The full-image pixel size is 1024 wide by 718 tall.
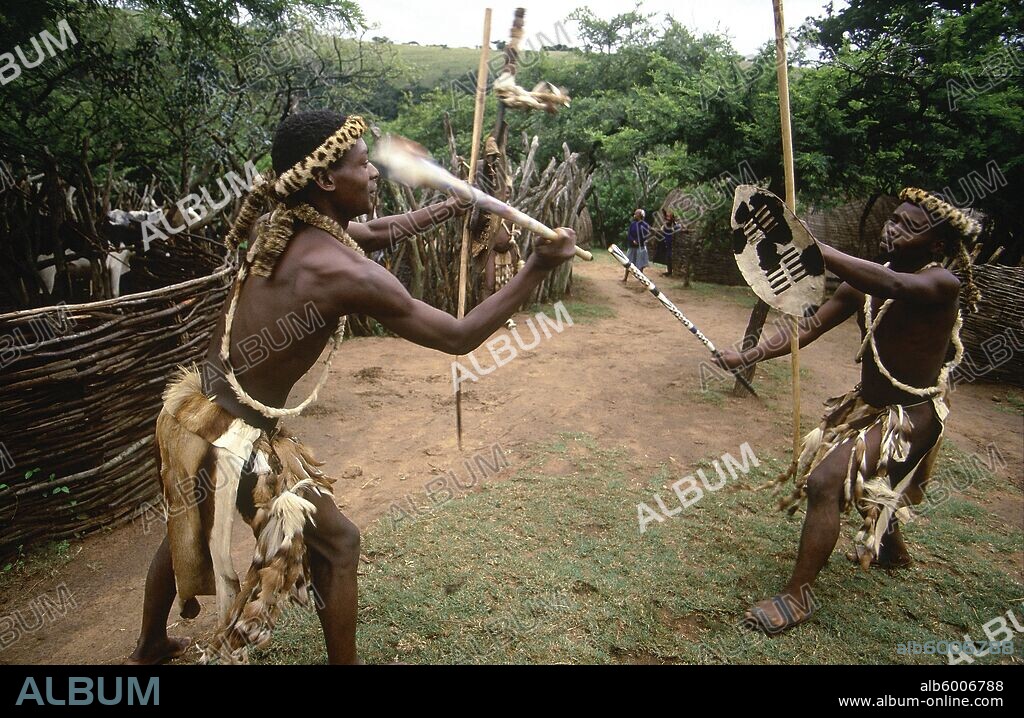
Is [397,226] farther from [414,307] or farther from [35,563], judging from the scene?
[35,563]

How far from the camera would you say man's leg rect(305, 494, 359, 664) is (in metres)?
2.03

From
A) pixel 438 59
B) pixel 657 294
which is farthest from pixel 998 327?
pixel 438 59

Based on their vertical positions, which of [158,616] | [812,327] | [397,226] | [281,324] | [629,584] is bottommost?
[629,584]

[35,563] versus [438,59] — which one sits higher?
[438,59]

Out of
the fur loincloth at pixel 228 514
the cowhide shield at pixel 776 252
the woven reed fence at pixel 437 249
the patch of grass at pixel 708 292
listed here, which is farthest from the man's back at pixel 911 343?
the patch of grass at pixel 708 292

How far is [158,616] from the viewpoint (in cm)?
222

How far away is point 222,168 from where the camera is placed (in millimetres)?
8180

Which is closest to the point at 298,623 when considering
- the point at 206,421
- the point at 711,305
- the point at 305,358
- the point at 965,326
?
the point at 206,421

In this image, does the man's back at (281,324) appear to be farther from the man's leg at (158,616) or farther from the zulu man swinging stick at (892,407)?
the zulu man swinging stick at (892,407)

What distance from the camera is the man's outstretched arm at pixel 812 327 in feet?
9.93

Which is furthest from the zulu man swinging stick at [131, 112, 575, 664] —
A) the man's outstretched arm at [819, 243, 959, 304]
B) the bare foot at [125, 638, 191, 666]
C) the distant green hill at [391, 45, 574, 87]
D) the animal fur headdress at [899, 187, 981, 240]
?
the distant green hill at [391, 45, 574, 87]

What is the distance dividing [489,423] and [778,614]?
2822 millimetres
